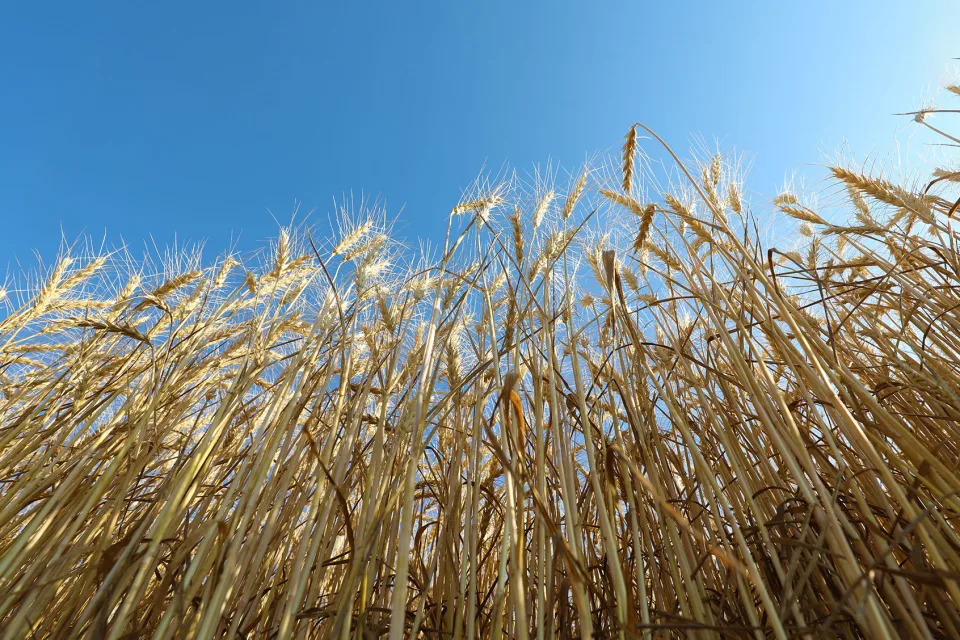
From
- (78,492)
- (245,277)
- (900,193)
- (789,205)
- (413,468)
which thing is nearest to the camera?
(413,468)

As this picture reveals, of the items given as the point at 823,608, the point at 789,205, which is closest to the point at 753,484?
the point at 823,608

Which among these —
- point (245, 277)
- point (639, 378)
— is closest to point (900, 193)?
point (639, 378)

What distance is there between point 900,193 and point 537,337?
1754 millimetres

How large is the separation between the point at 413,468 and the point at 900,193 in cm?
220

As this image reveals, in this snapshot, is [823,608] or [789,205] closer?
[823,608]

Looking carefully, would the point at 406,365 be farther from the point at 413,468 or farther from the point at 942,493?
the point at 942,493

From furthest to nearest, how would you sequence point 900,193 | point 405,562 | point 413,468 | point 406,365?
point 900,193, point 406,365, point 413,468, point 405,562

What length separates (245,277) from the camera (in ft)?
5.54

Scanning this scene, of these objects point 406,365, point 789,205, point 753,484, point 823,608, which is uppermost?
point 789,205

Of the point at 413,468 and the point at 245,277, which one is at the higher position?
the point at 245,277

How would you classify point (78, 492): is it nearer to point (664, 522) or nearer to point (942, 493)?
point (664, 522)

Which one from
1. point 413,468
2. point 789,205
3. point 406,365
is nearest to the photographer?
point 413,468

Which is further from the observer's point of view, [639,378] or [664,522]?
[639,378]

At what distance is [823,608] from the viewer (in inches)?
30.6
